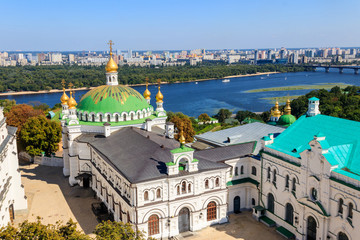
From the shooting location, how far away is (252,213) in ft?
57.3

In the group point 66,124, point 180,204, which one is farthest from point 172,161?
point 66,124

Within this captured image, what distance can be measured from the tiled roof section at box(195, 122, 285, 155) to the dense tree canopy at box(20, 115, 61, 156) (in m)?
11.7

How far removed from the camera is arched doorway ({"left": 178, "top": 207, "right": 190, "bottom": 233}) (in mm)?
15594

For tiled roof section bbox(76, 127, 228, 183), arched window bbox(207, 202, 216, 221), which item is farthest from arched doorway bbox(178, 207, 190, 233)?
tiled roof section bbox(76, 127, 228, 183)

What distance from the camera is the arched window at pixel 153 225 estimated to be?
14.9 metres

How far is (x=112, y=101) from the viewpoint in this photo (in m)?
21.2

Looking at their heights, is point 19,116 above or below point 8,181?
above

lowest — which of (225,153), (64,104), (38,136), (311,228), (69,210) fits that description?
(69,210)

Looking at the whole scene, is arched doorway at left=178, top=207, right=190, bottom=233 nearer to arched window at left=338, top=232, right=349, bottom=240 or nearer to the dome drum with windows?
arched window at left=338, top=232, right=349, bottom=240

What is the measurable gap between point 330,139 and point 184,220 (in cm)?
715

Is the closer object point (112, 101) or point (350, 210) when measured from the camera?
point (350, 210)

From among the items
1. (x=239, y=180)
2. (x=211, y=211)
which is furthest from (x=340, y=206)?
(x=211, y=211)

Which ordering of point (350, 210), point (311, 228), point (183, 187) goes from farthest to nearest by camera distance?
1. point (183, 187)
2. point (311, 228)
3. point (350, 210)

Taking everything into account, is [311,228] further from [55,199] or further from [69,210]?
[55,199]
